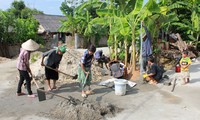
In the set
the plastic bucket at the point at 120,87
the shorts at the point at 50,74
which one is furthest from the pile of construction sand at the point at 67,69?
the plastic bucket at the point at 120,87

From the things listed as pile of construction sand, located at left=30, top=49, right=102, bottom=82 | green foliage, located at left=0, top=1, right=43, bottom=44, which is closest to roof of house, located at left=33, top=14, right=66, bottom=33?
green foliage, located at left=0, top=1, right=43, bottom=44

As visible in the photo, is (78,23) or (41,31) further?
(41,31)

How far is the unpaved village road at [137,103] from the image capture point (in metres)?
6.27

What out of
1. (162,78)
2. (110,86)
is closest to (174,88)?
(162,78)

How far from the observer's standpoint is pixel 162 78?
10164mm

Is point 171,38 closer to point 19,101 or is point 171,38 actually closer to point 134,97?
point 134,97

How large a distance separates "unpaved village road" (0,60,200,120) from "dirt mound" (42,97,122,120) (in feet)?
0.81

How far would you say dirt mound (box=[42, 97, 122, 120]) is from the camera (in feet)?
19.5

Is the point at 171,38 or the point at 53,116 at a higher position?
the point at 171,38

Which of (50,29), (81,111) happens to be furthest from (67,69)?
(50,29)

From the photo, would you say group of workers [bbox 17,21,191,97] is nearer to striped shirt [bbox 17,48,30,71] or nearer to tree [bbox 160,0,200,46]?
striped shirt [bbox 17,48,30,71]

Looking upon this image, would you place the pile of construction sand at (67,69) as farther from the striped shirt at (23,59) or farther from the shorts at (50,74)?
the striped shirt at (23,59)

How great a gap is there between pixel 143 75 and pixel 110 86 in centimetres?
154

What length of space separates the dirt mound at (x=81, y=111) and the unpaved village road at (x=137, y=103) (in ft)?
0.81
